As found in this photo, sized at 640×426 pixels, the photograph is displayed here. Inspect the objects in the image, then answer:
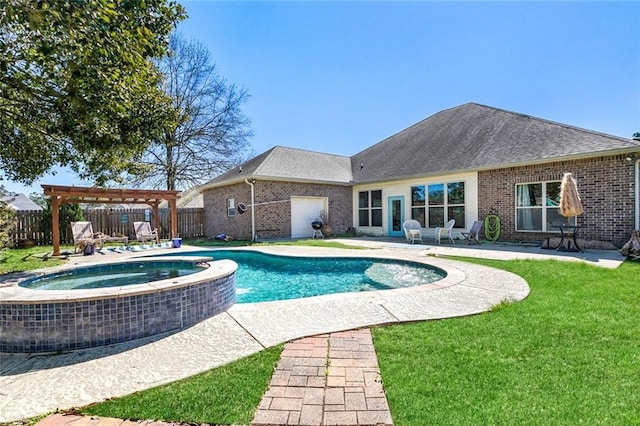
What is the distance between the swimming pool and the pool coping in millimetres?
1656

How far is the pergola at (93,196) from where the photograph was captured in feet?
34.6

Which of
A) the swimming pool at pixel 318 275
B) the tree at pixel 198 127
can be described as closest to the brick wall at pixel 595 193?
the swimming pool at pixel 318 275

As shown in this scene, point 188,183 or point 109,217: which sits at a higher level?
point 188,183

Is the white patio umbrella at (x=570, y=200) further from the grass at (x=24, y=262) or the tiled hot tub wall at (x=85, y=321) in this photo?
the grass at (x=24, y=262)

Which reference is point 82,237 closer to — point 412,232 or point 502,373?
point 412,232

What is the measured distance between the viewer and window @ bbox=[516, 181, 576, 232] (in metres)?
10.5

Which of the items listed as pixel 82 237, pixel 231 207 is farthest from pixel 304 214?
pixel 82 237

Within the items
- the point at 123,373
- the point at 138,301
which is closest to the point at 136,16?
the point at 138,301

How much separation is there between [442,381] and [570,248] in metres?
9.42

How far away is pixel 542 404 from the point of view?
2061 millimetres

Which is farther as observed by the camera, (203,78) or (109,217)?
(203,78)

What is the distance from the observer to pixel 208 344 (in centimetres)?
319

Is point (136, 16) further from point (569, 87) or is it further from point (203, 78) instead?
point (203, 78)

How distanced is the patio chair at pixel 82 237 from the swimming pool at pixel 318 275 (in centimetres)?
488
